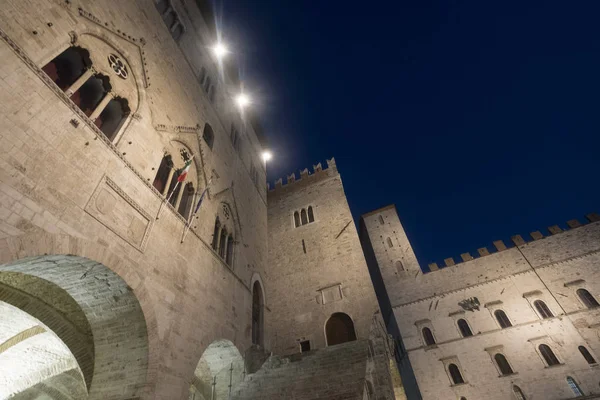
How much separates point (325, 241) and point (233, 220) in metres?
4.94

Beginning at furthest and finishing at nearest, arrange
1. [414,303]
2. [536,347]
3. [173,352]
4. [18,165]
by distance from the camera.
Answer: [414,303]
[536,347]
[173,352]
[18,165]

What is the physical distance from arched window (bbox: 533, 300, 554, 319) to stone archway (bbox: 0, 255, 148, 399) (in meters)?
20.1

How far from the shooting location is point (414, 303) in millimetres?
19156

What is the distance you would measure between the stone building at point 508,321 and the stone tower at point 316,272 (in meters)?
9.15

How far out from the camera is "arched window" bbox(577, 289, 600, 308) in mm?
15359

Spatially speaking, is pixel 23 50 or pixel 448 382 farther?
pixel 448 382

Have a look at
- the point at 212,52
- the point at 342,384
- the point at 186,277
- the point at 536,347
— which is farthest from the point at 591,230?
the point at 212,52

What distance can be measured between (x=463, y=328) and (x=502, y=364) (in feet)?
7.86

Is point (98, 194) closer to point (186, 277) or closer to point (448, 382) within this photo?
point (186, 277)

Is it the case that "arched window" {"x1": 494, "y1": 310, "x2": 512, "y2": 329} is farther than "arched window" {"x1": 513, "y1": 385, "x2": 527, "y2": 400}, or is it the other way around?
"arched window" {"x1": 494, "y1": 310, "x2": 512, "y2": 329}

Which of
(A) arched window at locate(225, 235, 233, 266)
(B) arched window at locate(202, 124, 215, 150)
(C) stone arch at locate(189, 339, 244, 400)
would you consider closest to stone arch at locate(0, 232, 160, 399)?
(C) stone arch at locate(189, 339, 244, 400)

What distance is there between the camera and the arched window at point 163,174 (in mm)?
7502

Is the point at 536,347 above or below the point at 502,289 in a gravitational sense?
below

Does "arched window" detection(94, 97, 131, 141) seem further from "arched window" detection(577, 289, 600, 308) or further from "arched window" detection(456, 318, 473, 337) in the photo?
"arched window" detection(577, 289, 600, 308)
